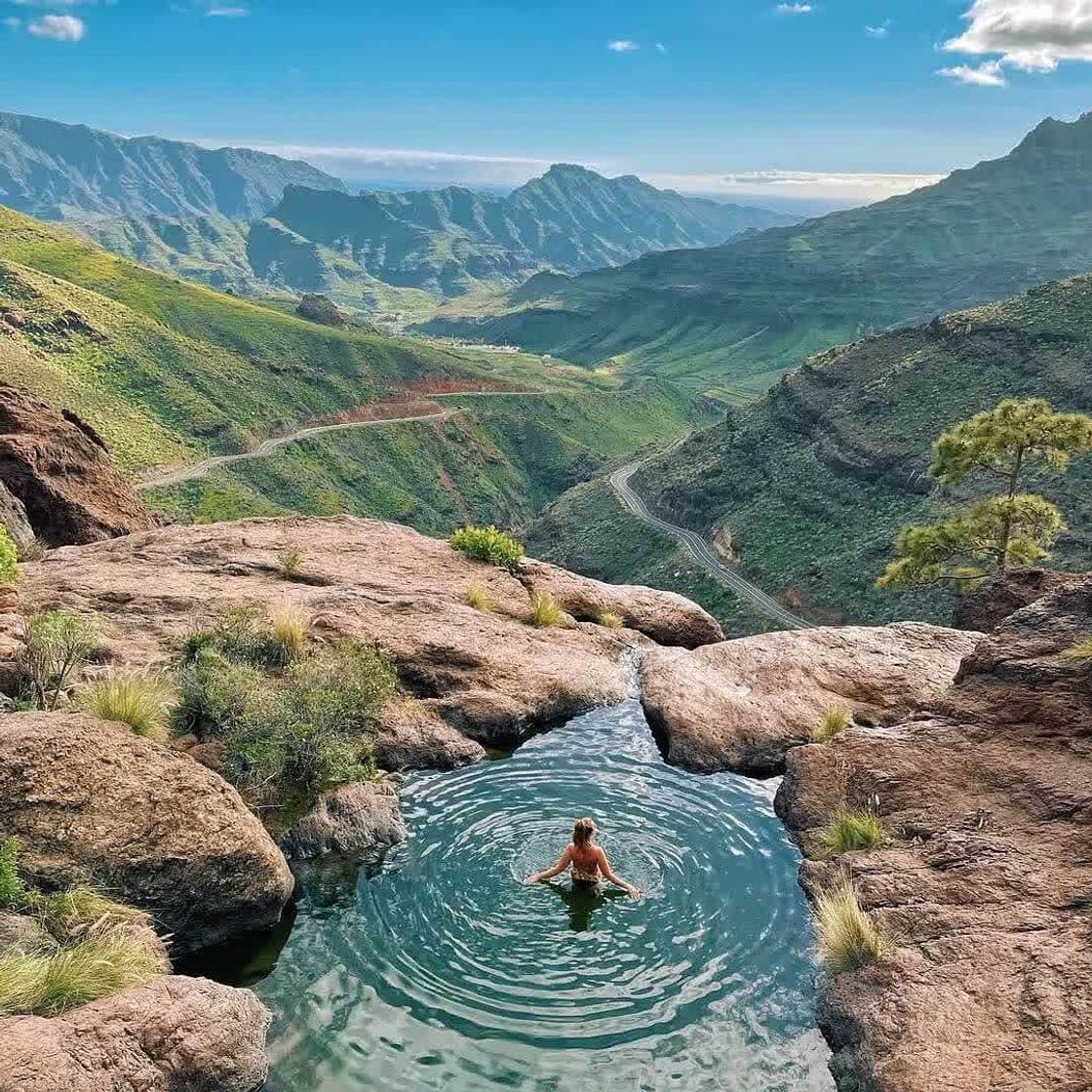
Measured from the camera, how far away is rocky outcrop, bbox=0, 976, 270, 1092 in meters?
9.03

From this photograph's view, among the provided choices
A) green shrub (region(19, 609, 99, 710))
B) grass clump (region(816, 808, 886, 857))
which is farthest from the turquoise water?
green shrub (region(19, 609, 99, 710))

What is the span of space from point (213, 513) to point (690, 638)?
8896cm

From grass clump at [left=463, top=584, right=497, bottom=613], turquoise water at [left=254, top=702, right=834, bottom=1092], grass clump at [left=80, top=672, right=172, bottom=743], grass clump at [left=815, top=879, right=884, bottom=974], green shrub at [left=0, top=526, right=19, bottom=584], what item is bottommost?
turquoise water at [left=254, top=702, right=834, bottom=1092]

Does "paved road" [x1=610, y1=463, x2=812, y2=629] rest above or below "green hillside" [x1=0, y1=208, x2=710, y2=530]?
below

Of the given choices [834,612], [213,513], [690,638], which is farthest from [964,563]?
[213,513]

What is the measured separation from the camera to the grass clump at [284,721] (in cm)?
1650

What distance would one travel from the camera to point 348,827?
52.5 ft

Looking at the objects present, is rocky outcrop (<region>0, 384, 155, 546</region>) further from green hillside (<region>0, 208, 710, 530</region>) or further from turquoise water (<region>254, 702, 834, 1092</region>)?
green hillside (<region>0, 208, 710, 530</region>)

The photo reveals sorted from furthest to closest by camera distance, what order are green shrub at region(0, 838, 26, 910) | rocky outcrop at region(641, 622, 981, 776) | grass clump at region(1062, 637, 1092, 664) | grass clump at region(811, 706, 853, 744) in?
rocky outcrop at region(641, 622, 981, 776) < grass clump at region(811, 706, 853, 744) < grass clump at region(1062, 637, 1092, 664) < green shrub at region(0, 838, 26, 910)

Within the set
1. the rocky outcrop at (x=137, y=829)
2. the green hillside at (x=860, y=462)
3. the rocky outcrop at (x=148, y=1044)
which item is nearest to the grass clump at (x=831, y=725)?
the rocky outcrop at (x=137, y=829)

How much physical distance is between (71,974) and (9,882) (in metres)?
2.06

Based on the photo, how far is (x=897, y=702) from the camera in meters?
21.6

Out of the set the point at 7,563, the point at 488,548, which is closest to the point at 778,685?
the point at 488,548

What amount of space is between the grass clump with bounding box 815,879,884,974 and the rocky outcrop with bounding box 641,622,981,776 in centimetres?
644
